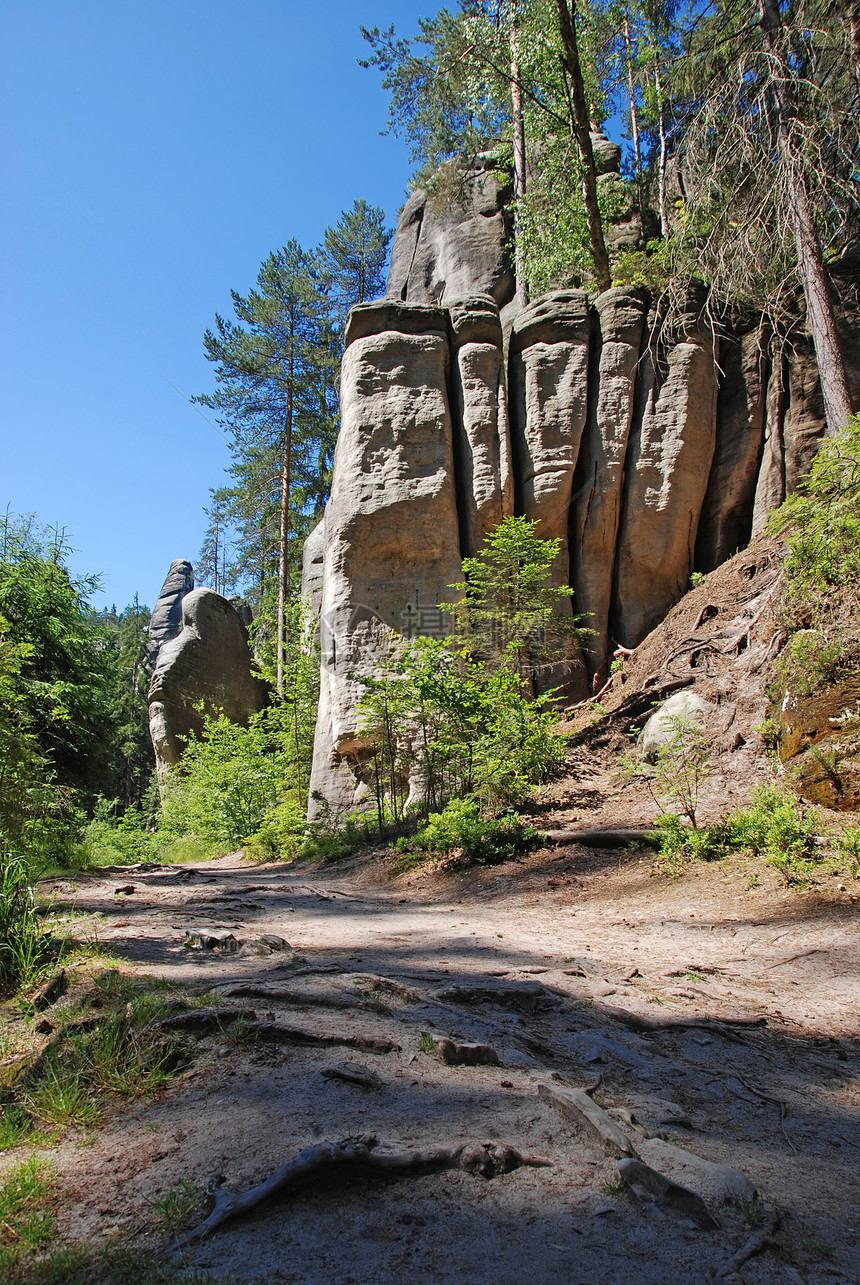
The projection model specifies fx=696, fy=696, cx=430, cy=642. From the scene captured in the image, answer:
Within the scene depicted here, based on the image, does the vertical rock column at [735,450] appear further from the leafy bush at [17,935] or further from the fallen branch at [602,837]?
the leafy bush at [17,935]

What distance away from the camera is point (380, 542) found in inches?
514

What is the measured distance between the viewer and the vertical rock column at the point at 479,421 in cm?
1316

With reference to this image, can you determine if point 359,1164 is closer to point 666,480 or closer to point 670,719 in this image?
point 670,719

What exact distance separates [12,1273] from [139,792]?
4364 cm

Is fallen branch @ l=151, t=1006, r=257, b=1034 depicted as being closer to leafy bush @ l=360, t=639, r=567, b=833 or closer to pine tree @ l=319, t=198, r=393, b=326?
leafy bush @ l=360, t=639, r=567, b=833

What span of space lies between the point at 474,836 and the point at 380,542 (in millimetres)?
6604

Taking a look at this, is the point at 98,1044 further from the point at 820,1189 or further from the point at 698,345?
the point at 698,345

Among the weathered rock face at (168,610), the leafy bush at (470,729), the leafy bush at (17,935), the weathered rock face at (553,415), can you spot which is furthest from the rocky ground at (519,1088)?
the weathered rock face at (168,610)

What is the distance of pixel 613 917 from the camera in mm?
5645

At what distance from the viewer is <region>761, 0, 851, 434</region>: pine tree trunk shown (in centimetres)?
873

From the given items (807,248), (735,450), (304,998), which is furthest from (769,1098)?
(735,450)

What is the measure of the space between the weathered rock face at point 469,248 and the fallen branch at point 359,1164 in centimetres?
2380

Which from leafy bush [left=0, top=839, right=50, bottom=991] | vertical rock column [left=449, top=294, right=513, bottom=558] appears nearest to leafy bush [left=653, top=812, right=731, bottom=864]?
leafy bush [left=0, top=839, right=50, bottom=991]

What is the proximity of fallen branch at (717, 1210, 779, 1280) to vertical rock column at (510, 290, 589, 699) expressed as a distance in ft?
38.3
